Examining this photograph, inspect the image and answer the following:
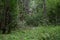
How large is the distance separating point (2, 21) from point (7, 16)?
58 cm

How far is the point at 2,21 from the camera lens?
1226 centimetres

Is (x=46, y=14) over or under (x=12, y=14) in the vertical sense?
under

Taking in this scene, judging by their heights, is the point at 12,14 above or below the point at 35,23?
above

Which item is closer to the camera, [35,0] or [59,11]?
[59,11]

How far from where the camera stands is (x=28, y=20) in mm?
17203

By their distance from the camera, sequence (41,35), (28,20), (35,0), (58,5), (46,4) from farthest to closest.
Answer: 1. (35,0)
2. (46,4)
3. (58,5)
4. (28,20)
5. (41,35)

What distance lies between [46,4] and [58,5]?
2.89m

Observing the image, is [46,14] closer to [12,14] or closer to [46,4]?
[46,4]

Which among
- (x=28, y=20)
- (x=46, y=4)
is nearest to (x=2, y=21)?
(x=28, y=20)

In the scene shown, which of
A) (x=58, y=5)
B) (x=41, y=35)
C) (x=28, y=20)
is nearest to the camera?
(x=41, y=35)

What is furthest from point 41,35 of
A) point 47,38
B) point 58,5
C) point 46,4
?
point 46,4

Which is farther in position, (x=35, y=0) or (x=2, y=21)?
(x=35, y=0)

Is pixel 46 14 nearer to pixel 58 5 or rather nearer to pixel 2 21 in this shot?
pixel 58 5

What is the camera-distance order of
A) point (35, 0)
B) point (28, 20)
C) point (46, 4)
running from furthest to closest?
point (35, 0) < point (46, 4) < point (28, 20)
